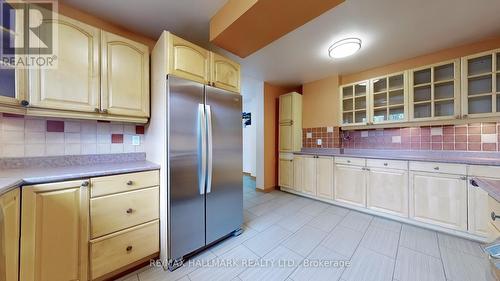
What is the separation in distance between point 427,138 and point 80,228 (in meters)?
4.04

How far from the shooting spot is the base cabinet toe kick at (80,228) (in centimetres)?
97

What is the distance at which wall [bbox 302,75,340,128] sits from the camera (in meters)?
3.23

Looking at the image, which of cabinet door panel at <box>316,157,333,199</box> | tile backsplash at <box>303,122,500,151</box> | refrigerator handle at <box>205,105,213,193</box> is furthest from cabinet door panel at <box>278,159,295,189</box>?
refrigerator handle at <box>205,105,213,193</box>

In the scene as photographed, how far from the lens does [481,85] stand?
80.4 inches

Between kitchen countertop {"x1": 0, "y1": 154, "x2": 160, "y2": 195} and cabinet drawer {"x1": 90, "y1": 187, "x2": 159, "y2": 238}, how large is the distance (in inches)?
7.6

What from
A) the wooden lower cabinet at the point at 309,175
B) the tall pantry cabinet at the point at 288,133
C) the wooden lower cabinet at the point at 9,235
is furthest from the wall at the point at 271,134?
the wooden lower cabinet at the point at 9,235

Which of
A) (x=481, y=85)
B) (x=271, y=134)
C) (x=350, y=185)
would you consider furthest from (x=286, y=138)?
(x=481, y=85)

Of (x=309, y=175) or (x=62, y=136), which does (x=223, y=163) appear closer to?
(x=62, y=136)

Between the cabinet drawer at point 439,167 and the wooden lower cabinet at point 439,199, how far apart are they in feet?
0.15

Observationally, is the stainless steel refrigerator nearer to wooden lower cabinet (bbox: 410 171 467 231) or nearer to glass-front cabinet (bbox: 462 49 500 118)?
wooden lower cabinet (bbox: 410 171 467 231)

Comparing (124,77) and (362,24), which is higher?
(362,24)

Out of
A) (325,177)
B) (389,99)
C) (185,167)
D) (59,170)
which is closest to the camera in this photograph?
(59,170)

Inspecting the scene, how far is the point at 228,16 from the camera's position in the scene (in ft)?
5.02

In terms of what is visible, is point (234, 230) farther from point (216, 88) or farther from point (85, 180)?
point (216, 88)
